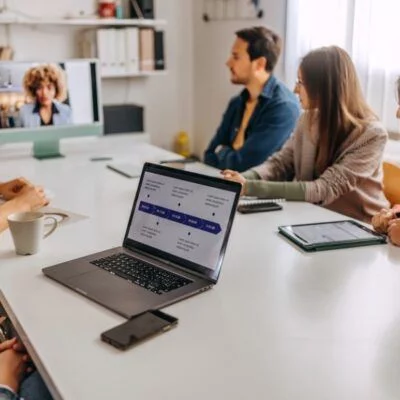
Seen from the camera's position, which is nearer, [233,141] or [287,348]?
[287,348]

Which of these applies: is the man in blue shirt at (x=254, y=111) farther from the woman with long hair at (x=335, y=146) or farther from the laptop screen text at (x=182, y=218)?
the laptop screen text at (x=182, y=218)

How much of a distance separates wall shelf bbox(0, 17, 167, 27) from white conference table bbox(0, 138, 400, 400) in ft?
7.76

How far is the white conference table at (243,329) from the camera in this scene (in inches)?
33.7

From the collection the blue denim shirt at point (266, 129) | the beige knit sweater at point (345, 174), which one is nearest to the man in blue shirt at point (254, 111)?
the blue denim shirt at point (266, 129)

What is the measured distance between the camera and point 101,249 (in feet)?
4.70

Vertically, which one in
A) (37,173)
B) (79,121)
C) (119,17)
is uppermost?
(119,17)

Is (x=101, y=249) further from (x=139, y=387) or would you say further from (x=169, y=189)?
(x=139, y=387)

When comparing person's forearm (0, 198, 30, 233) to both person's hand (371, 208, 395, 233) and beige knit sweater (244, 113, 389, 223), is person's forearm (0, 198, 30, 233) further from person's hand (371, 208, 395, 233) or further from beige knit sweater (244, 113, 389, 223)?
person's hand (371, 208, 395, 233)

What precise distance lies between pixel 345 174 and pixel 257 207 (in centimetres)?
36

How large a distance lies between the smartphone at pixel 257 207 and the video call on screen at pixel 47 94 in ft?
3.72

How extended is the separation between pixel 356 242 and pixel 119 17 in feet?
9.30

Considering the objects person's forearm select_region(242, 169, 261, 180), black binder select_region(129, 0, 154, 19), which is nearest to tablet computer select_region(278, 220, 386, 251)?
person's forearm select_region(242, 169, 261, 180)

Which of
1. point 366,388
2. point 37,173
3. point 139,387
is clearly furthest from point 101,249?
point 37,173

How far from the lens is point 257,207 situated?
70.7 inches
